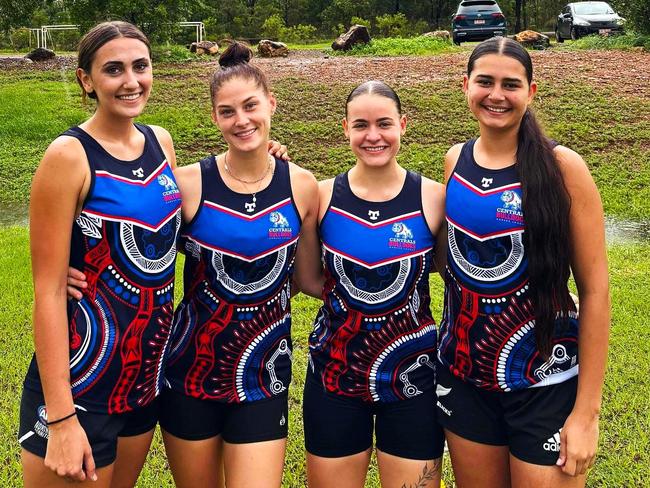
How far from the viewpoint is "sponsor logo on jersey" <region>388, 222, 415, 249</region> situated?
2.70m

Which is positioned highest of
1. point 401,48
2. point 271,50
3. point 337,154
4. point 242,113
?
point 242,113

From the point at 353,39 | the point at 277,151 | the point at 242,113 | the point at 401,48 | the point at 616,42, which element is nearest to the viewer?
the point at 242,113

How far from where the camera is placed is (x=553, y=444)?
96.3 inches

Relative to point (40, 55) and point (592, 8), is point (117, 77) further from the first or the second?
point (592, 8)

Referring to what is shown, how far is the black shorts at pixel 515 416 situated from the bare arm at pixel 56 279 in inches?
51.0

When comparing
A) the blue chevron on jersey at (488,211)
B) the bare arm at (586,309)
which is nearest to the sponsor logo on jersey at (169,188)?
the blue chevron on jersey at (488,211)

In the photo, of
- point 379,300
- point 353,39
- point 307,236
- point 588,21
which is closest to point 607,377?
point 379,300

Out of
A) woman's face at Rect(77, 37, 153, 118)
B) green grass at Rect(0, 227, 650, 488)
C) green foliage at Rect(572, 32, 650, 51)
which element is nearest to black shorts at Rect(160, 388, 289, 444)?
woman's face at Rect(77, 37, 153, 118)

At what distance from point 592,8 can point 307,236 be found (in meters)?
20.2

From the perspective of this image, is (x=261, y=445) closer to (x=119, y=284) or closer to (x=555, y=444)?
(x=119, y=284)

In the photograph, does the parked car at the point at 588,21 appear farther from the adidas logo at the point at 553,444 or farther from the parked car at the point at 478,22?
the adidas logo at the point at 553,444

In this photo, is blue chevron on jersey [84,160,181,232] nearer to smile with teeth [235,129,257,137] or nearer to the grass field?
smile with teeth [235,129,257,137]

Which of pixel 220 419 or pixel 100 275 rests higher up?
pixel 100 275

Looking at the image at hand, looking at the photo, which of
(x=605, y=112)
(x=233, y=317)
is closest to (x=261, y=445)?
(x=233, y=317)
